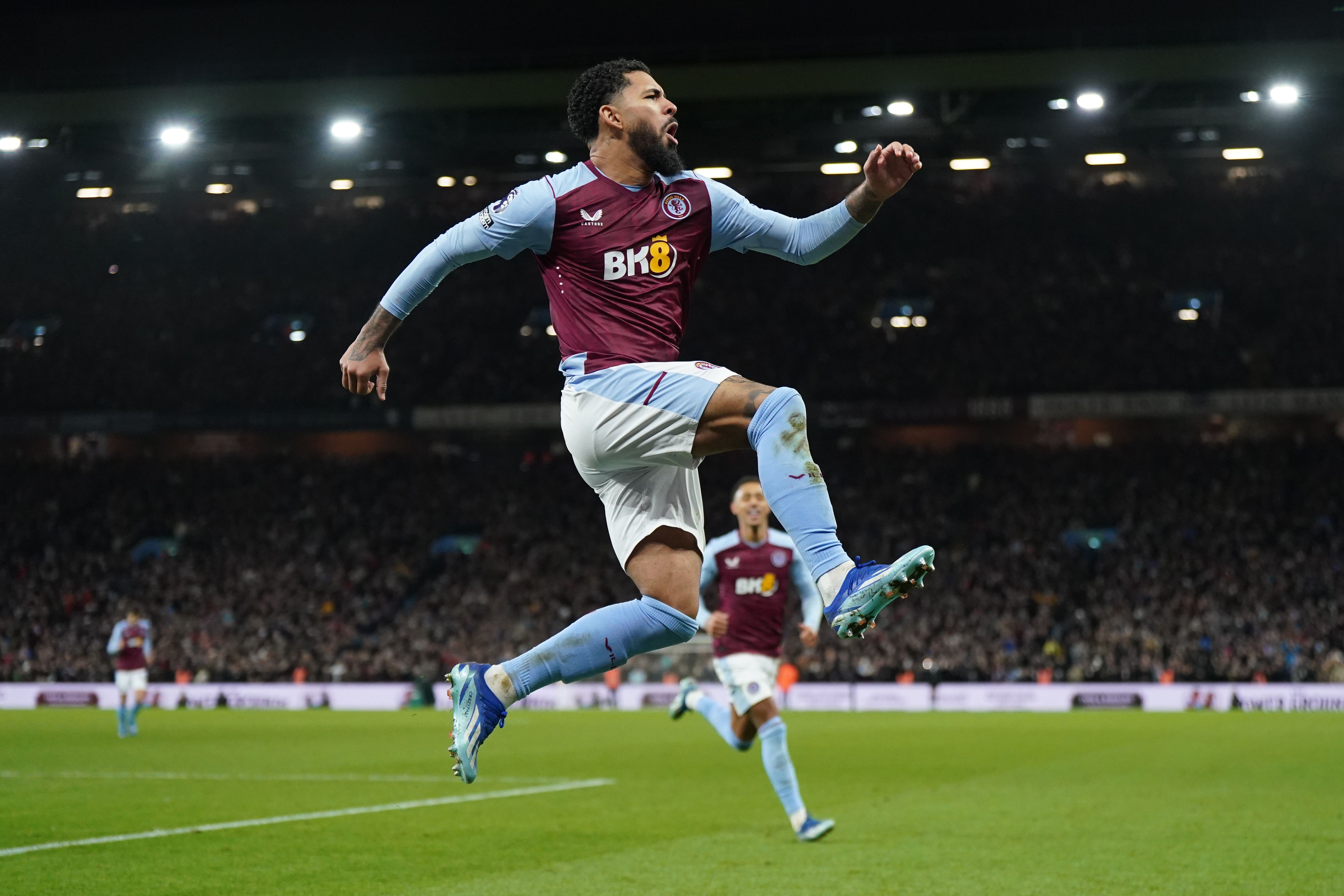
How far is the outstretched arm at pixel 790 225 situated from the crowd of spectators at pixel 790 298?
3359 centimetres

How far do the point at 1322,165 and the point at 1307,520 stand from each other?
1078 cm

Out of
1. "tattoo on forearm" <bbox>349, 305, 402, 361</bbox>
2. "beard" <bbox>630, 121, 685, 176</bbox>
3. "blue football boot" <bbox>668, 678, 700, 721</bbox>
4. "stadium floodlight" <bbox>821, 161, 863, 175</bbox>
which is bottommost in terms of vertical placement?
"blue football boot" <bbox>668, 678, 700, 721</bbox>

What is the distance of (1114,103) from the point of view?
3056 cm

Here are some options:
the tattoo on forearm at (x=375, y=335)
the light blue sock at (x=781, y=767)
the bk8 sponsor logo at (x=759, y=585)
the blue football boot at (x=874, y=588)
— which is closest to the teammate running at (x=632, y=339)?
the tattoo on forearm at (x=375, y=335)

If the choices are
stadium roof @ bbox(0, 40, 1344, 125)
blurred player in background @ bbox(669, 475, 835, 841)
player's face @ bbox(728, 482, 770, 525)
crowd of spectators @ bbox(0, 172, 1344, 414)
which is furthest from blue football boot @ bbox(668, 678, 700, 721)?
crowd of spectators @ bbox(0, 172, 1344, 414)

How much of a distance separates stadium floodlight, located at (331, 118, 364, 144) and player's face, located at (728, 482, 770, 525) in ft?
68.3

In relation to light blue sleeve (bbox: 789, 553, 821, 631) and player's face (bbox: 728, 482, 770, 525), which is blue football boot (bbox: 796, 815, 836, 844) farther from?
player's face (bbox: 728, 482, 770, 525)

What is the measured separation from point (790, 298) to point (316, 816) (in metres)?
33.0

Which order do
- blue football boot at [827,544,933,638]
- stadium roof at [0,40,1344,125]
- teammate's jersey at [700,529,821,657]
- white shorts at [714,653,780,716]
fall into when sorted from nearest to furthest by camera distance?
blue football boot at [827,544,933,638], white shorts at [714,653,780,716], teammate's jersey at [700,529,821,657], stadium roof at [0,40,1344,125]

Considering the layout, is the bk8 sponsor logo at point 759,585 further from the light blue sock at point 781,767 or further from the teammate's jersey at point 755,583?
the light blue sock at point 781,767

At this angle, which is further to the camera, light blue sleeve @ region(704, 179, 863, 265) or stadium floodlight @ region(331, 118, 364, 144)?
stadium floodlight @ region(331, 118, 364, 144)

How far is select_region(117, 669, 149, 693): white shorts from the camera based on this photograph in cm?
2219

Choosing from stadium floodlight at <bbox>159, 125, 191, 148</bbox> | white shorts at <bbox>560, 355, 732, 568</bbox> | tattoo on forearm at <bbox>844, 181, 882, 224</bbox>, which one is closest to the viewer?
white shorts at <bbox>560, 355, 732, 568</bbox>

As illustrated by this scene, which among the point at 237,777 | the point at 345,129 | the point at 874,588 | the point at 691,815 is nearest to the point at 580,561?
the point at 345,129
